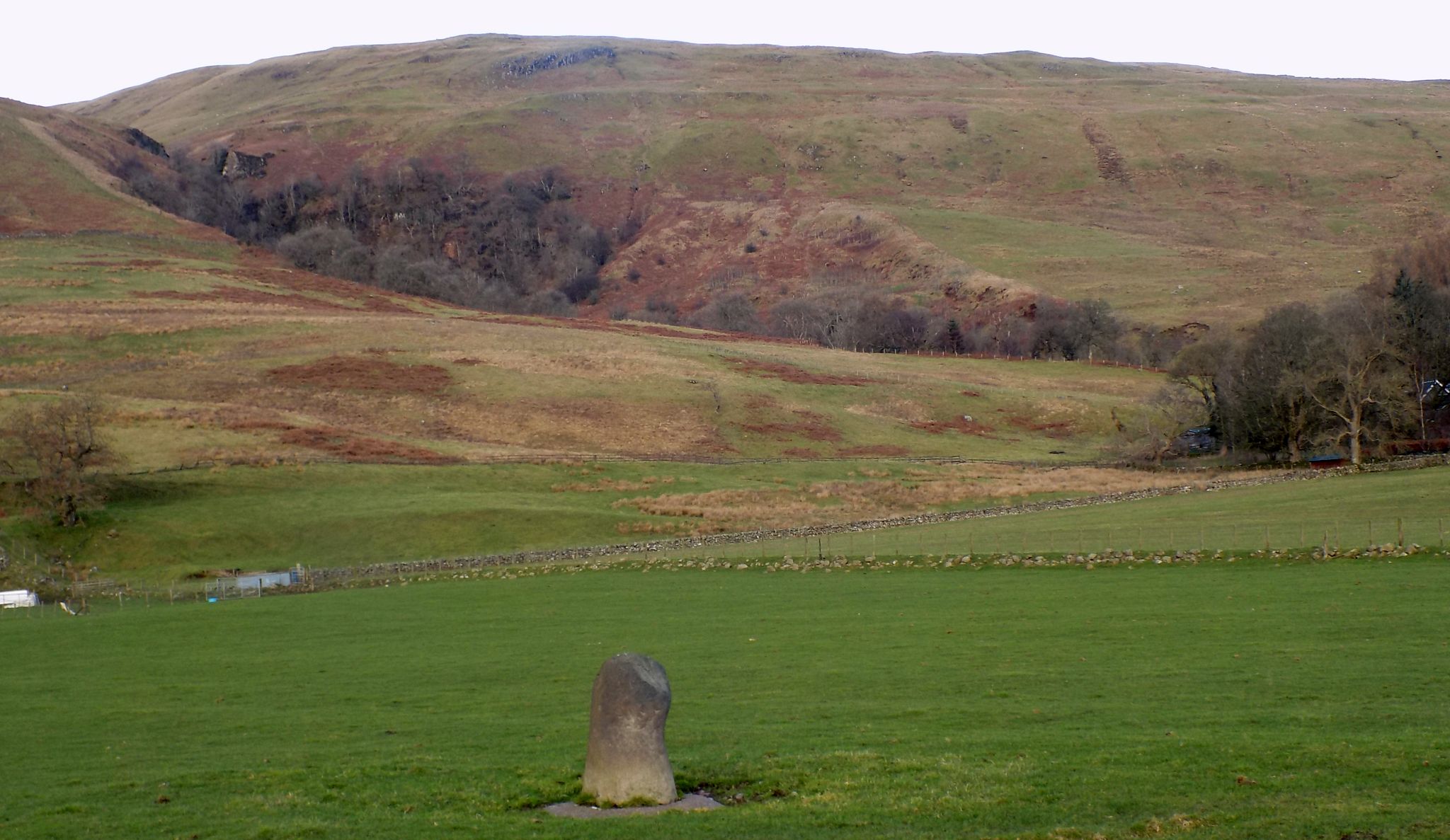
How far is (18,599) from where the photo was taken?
47.2 meters

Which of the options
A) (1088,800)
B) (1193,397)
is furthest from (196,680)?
(1193,397)

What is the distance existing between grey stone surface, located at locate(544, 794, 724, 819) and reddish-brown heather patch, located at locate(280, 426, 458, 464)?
59.8m

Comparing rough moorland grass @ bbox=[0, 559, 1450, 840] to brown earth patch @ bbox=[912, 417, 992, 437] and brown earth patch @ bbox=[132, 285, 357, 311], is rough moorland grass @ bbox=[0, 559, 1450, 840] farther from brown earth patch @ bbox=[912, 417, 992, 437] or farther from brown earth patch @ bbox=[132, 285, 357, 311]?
brown earth patch @ bbox=[132, 285, 357, 311]

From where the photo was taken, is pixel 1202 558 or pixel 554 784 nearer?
pixel 554 784

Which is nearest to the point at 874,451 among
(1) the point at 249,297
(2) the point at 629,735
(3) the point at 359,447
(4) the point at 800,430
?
(4) the point at 800,430

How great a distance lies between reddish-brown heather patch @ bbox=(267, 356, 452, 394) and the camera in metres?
94.1

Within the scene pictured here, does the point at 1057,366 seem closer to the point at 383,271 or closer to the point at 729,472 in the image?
the point at 729,472

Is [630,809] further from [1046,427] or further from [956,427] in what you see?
[1046,427]

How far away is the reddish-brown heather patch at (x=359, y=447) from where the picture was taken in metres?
72.9

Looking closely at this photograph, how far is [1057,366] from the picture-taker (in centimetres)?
12481

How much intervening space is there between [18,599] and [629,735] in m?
42.0

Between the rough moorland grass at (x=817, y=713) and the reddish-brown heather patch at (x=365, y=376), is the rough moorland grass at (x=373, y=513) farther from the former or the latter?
the reddish-brown heather patch at (x=365, y=376)

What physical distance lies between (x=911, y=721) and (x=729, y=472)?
5672cm

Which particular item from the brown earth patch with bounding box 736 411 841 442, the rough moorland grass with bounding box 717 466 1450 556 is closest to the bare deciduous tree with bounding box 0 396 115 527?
the rough moorland grass with bounding box 717 466 1450 556
